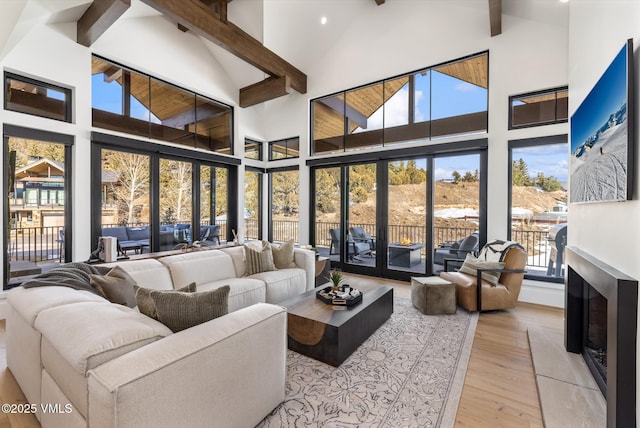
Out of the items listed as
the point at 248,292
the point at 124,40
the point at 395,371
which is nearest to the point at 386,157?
the point at 248,292

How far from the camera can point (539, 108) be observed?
14.0 feet

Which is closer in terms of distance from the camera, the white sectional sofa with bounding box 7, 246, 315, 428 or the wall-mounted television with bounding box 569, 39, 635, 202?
the white sectional sofa with bounding box 7, 246, 315, 428

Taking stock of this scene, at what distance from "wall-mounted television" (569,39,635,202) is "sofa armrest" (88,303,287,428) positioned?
2.17 meters

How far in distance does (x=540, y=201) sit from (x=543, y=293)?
1.34 metres

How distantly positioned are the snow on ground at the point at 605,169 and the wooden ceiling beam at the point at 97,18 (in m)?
4.95

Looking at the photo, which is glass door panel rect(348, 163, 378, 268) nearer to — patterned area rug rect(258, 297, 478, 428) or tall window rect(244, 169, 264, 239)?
tall window rect(244, 169, 264, 239)

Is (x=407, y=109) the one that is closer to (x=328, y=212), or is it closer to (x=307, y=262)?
(x=328, y=212)

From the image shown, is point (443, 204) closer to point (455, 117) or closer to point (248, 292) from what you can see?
point (455, 117)

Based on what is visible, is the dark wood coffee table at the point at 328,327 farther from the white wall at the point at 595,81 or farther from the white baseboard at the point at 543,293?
the white baseboard at the point at 543,293

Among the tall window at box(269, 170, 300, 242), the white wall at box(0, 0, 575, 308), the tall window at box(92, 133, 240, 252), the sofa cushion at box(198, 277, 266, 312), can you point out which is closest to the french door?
the white wall at box(0, 0, 575, 308)

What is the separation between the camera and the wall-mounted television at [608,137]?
5.10ft

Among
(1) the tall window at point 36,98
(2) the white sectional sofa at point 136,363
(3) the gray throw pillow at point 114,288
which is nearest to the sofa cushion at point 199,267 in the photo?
(3) the gray throw pillow at point 114,288

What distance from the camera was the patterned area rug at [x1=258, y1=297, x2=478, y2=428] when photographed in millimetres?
1911

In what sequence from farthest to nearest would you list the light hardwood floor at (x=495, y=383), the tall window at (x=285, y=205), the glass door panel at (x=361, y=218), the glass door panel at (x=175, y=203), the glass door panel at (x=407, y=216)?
the tall window at (x=285, y=205)
the glass door panel at (x=361, y=218)
the glass door panel at (x=175, y=203)
the glass door panel at (x=407, y=216)
the light hardwood floor at (x=495, y=383)
